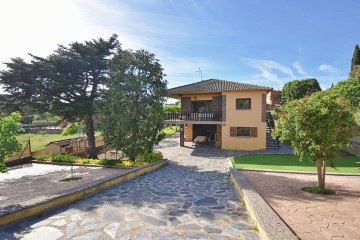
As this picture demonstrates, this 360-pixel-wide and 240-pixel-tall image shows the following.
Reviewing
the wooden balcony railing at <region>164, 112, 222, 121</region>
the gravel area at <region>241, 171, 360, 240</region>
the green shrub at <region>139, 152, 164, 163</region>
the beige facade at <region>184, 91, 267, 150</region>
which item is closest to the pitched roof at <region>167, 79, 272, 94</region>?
the beige facade at <region>184, 91, 267, 150</region>

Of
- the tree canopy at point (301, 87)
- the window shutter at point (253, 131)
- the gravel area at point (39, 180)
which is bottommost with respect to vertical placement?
the gravel area at point (39, 180)

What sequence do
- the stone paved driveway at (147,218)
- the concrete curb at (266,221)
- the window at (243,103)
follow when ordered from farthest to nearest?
the window at (243,103), the stone paved driveway at (147,218), the concrete curb at (266,221)

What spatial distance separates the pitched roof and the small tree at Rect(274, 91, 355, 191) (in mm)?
11909

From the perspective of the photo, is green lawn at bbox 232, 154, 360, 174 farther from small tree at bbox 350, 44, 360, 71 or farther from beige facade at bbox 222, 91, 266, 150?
small tree at bbox 350, 44, 360, 71

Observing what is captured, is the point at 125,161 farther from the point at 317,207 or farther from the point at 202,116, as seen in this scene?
the point at 317,207

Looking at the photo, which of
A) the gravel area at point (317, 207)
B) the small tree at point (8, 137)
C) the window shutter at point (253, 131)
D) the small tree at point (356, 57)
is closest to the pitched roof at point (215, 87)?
the window shutter at point (253, 131)

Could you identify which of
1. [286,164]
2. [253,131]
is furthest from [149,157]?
[253,131]

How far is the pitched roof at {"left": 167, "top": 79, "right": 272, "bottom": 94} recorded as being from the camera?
19922mm

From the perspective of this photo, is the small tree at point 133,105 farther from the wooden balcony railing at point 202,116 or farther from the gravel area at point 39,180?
the wooden balcony railing at point 202,116

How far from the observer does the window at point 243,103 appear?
20.3m

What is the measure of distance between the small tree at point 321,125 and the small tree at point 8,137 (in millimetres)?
9681

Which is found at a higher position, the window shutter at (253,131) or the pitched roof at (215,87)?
the pitched roof at (215,87)

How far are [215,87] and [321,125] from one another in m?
14.2

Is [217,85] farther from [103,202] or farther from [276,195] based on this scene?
[103,202]
